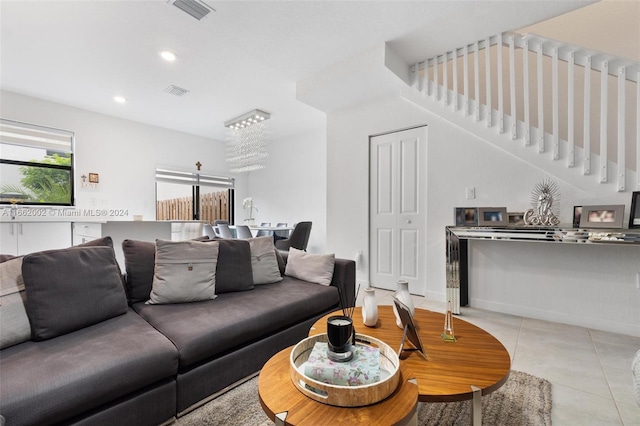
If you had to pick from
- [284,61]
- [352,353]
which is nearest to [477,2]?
[284,61]

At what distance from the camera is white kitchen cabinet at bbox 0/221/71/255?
145 inches

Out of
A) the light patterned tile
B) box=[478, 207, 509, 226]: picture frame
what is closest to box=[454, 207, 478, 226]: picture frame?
box=[478, 207, 509, 226]: picture frame

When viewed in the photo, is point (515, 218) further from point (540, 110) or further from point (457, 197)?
point (540, 110)

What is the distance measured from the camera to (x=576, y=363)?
1948 mm

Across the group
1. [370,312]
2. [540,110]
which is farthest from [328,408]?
[540,110]

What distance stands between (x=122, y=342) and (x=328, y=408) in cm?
106

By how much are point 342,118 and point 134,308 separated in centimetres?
359

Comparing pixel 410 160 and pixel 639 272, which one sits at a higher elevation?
pixel 410 160

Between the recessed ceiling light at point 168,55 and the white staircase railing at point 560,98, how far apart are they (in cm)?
289

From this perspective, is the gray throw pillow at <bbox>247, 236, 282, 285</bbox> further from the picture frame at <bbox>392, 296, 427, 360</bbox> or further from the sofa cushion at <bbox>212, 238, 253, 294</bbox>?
the picture frame at <bbox>392, 296, 427, 360</bbox>

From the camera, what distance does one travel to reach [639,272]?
93.0 inches

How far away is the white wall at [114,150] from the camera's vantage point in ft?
14.5

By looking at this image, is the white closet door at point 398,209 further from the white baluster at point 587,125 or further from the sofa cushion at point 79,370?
the sofa cushion at point 79,370

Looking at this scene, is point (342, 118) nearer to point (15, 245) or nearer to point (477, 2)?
point (477, 2)
